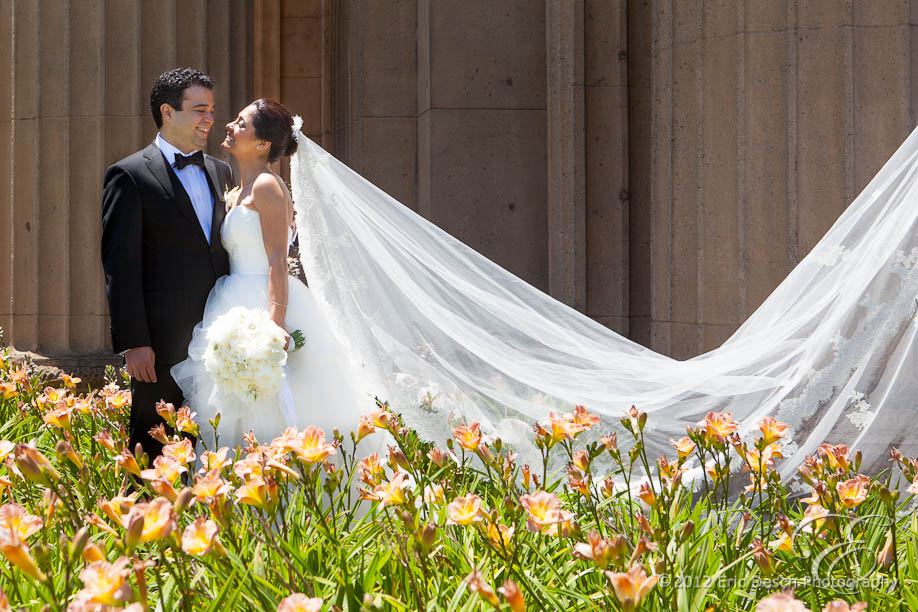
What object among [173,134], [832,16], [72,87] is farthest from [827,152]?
[72,87]

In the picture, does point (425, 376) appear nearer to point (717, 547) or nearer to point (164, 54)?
point (717, 547)

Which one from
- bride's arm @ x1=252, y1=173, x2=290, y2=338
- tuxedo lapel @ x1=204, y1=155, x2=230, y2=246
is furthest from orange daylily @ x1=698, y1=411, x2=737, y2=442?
tuxedo lapel @ x1=204, y1=155, x2=230, y2=246

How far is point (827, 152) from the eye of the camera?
14.6 ft

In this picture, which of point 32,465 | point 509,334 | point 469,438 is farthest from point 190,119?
point 32,465

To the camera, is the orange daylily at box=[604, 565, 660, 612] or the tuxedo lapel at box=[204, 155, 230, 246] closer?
the orange daylily at box=[604, 565, 660, 612]

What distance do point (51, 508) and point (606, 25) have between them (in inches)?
221

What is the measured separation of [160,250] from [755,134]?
2.70 metres

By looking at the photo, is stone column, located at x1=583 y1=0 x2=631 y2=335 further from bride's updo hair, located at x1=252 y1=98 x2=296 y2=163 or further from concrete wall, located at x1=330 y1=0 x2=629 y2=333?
bride's updo hair, located at x1=252 y1=98 x2=296 y2=163

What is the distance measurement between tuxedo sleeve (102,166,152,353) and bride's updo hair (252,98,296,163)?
52 cm

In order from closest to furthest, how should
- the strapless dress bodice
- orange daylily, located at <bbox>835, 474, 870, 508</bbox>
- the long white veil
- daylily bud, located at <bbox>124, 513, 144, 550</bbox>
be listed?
1. daylily bud, located at <bbox>124, 513, 144, 550</bbox>
2. orange daylily, located at <bbox>835, 474, 870, 508</bbox>
3. the long white veil
4. the strapless dress bodice

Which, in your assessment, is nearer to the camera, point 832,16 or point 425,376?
point 425,376

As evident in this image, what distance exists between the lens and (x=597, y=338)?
3.84 meters

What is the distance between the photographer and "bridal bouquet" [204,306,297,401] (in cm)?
333

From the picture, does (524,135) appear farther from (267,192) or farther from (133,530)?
(133,530)
